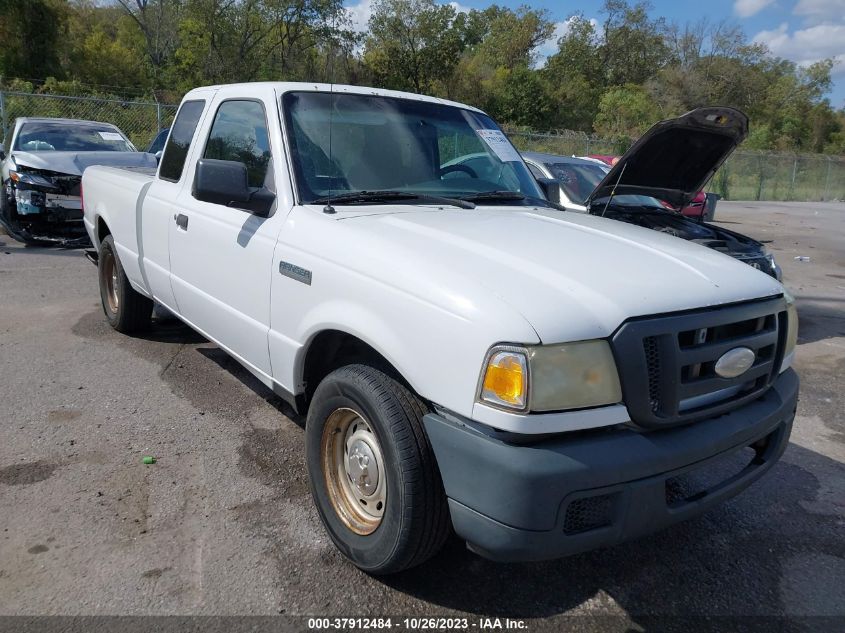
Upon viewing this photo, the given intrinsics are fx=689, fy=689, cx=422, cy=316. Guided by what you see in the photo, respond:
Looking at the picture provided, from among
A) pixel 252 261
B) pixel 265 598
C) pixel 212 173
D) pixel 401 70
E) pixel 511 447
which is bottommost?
pixel 265 598

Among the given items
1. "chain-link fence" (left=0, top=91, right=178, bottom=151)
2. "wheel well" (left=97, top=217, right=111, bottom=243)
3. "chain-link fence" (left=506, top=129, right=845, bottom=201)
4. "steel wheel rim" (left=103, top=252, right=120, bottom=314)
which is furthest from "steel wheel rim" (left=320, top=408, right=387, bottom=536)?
"chain-link fence" (left=506, top=129, right=845, bottom=201)

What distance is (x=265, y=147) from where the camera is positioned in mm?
3541

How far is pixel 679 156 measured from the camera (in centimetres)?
541

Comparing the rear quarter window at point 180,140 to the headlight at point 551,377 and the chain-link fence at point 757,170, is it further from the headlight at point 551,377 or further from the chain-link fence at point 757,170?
the chain-link fence at point 757,170

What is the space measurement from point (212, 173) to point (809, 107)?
68.6 meters

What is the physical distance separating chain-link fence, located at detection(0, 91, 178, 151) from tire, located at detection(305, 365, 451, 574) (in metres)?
15.8

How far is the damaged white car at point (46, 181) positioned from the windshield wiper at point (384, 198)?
22.7 feet

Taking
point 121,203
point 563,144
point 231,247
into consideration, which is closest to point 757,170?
point 563,144

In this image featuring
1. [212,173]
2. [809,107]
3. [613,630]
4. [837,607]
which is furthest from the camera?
[809,107]

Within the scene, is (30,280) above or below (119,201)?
below

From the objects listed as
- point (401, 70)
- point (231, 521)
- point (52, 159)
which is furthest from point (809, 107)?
point (231, 521)

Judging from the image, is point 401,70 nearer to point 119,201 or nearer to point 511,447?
point 119,201

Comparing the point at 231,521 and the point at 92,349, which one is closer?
the point at 231,521

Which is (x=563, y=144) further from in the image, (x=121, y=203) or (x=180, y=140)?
(x=180, y=140)
